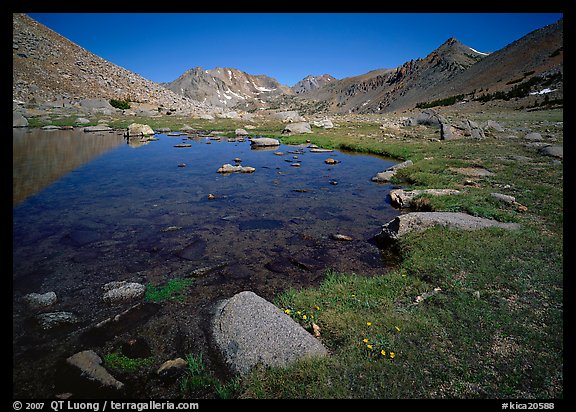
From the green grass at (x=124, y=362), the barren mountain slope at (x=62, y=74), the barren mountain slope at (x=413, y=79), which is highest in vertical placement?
the barren mountain slope at (x=413, y=79)

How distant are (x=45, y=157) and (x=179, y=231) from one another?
21.6 metres

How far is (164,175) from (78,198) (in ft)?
21.3

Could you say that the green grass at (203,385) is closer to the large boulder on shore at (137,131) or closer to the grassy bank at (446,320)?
the grassy bank at (446,320)

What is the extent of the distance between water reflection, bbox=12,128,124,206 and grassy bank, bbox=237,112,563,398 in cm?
1655

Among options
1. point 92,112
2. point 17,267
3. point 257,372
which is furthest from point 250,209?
point 92,112

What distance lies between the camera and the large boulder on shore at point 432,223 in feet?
31.1

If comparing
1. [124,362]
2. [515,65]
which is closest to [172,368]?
[124,362]

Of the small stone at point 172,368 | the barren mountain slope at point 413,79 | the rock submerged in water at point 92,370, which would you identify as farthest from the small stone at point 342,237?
the barren mountain slope at point 413,79

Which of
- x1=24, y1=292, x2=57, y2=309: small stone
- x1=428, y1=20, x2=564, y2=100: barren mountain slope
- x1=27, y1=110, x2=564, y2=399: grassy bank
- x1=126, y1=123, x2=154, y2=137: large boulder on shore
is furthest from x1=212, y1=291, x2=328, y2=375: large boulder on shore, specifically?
x1=428, y1=20, x2=564, y2=100: barren mountain slope

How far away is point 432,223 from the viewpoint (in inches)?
382

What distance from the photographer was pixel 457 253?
804 centimetres

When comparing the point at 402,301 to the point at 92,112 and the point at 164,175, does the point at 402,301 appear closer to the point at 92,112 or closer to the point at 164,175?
the point at 164,175

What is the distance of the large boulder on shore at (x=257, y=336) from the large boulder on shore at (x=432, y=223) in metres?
5.60

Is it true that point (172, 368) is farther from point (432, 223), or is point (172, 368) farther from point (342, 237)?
point (432, 223)
